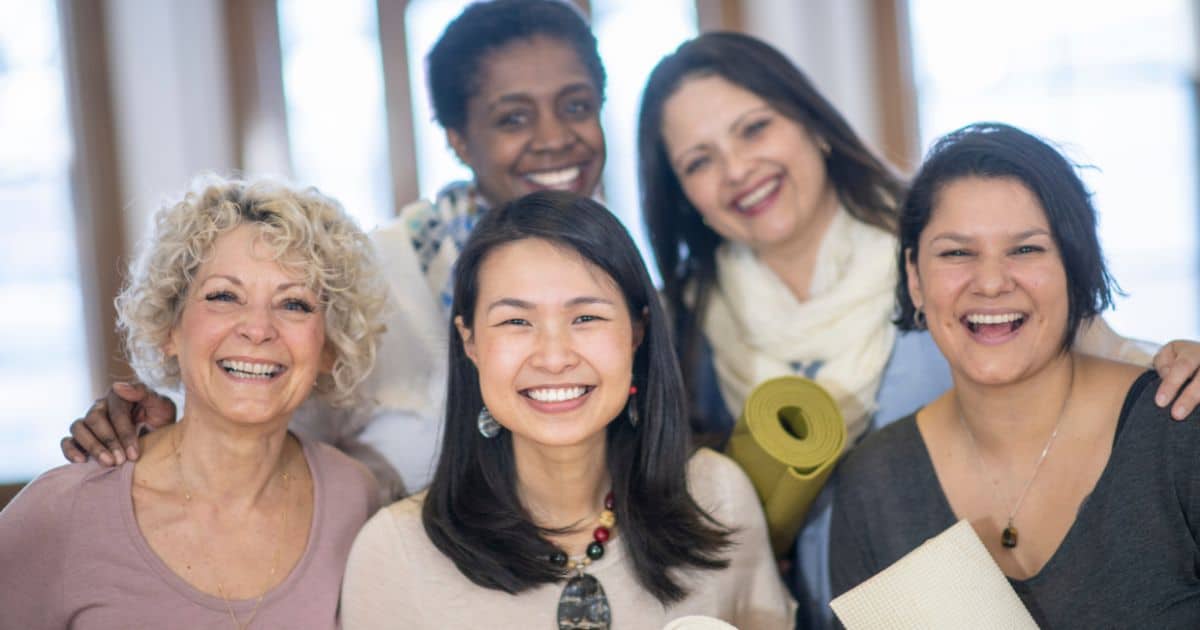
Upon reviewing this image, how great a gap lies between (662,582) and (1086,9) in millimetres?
4180

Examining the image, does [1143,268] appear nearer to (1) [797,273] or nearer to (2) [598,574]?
(1) [797,273]

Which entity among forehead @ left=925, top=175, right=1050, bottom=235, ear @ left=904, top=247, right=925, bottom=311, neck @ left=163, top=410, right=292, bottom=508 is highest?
forehead @ left=925, top=175, right=1050, bottom=235

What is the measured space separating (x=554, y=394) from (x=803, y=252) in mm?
989

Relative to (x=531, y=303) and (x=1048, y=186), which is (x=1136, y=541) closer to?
(x=1048, y=186)

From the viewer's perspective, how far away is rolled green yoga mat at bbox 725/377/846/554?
6.47 ft

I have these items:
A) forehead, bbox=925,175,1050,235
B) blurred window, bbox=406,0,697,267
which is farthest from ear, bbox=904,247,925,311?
blurred window, bbox=406,0,697,267

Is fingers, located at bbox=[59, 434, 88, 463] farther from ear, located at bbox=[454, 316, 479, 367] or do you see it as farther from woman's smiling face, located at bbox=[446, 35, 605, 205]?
woman's smiling face, located at bbox=[446, 35, 605, 205]

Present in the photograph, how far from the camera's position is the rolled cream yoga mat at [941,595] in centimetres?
161

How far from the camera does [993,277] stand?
1.80m

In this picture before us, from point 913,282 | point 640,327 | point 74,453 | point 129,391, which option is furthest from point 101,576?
point 913,282

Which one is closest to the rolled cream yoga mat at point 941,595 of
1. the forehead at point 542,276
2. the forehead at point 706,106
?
the forehead at point 542,276

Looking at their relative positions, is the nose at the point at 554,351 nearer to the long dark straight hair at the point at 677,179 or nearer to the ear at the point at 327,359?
the ear at the point at 327,359

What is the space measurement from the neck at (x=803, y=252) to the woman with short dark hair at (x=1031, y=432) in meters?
0.53

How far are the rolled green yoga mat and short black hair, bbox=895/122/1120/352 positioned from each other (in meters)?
0.37
